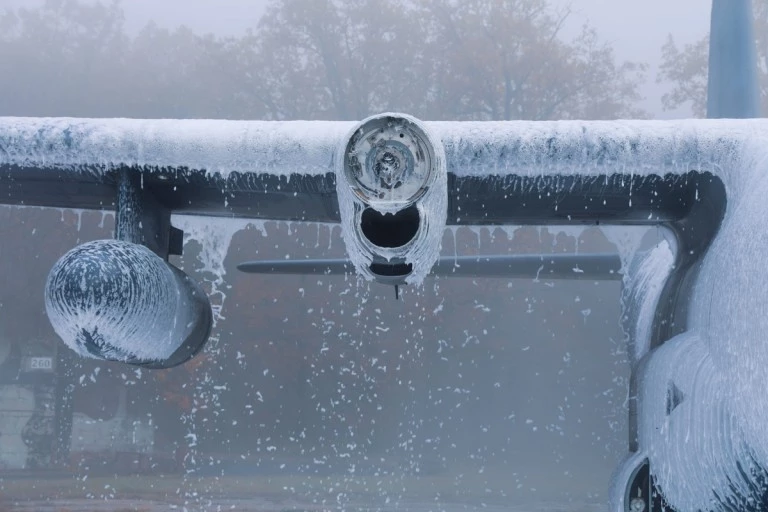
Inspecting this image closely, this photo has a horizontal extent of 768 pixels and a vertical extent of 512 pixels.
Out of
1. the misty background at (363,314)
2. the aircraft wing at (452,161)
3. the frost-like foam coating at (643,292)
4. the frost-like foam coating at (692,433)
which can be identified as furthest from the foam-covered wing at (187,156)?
the misty background at (363,314)

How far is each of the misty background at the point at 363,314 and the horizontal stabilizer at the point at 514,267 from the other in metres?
9.22

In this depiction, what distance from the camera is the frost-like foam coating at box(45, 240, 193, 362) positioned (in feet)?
13.2

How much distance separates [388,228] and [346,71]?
20.6m

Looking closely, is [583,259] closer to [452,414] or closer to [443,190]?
[443,190]

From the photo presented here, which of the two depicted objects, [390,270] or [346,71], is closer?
[390,270]

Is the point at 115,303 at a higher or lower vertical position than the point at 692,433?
higher

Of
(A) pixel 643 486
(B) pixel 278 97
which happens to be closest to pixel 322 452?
(B) pixel 278 97

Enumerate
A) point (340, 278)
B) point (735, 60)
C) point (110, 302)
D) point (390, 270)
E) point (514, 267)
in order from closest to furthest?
point (390, 270)
point (110, 302)
point (514, 267)
point (735, 60)
point (340, 278)

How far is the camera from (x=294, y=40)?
2461 cm

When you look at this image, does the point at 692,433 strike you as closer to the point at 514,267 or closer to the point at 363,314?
the point at 514,267

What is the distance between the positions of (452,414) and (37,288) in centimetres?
997

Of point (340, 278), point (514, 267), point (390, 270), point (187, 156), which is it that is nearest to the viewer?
point (390, 270)

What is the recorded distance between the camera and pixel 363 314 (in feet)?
67.5

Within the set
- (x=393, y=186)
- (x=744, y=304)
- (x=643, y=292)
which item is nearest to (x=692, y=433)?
(x=744, y=304)
